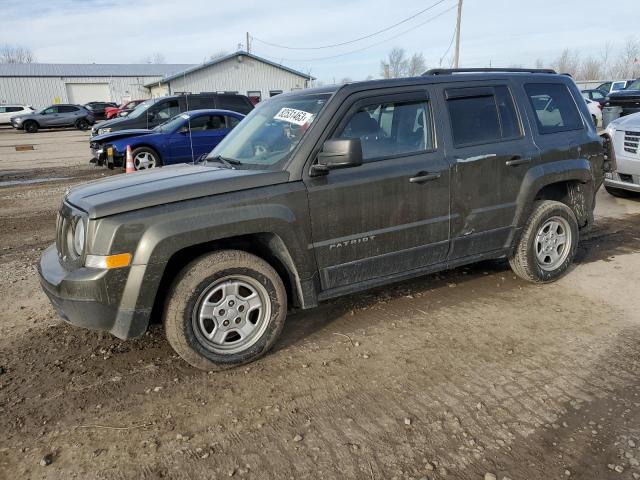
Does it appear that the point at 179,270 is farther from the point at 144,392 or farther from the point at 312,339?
the point at 312,339

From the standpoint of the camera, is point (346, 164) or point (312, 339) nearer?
point (346, 164)

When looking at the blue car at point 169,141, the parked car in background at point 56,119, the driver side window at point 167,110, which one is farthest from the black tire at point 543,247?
the parked car in background at point 56,119

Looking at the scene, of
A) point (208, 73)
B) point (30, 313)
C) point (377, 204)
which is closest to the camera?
point (377, 204)

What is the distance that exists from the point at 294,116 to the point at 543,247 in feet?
8.88

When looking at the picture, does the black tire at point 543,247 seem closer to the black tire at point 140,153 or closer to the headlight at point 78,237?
the headlight at point 78,237

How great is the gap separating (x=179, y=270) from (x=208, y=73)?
42435mm

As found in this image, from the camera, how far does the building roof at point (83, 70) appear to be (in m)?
49.5

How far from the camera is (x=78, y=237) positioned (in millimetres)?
3174

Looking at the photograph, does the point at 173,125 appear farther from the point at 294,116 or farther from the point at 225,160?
the point at 294,116

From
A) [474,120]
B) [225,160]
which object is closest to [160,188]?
[225,160]

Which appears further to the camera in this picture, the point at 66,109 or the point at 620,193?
the point at 66,109

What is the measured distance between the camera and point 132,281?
304cm

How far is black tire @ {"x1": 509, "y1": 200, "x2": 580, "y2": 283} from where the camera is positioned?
15.0ft

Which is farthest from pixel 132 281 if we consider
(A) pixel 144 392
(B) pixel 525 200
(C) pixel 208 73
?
(C) pixel 208 73
